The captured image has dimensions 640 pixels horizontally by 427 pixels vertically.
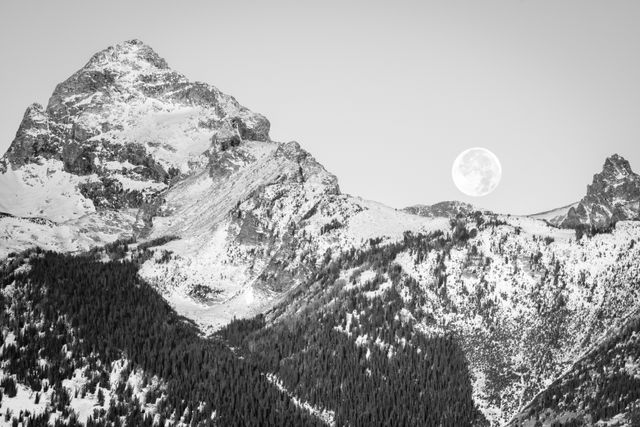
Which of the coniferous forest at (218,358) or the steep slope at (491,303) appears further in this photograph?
the steep slope at (491,303)

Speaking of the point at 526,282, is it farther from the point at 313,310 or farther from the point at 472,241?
the point at 313,310

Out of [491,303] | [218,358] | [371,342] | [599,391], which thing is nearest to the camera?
[599,391]

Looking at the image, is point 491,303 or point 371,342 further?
point 491,303

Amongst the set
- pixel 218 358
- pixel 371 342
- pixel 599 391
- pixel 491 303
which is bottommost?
pixel 218 358

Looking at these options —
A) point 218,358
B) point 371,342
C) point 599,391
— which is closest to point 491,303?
point 371,342

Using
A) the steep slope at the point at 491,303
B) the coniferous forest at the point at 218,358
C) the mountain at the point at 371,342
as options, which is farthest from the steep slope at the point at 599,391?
the coniferous forest at the point at 218,358

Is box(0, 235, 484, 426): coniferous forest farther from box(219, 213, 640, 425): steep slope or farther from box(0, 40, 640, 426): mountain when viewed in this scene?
box(219, 213, 640, 425): steep slope

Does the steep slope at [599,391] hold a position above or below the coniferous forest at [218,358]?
above

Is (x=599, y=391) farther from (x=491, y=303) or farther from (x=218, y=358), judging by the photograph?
(x=218, y=358)

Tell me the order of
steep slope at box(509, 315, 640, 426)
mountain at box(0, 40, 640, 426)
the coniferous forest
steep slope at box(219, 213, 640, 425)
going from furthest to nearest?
steep slope at box(219, 213, 640, 425), mountain at box(0, 40, 640, 426), the coniferous forest, steep slope at box(509, 315, 640, 426)

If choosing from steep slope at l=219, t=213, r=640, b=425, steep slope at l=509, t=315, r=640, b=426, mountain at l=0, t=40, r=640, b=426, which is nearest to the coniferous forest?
mountain at l=0, t=40, r=640, b=426

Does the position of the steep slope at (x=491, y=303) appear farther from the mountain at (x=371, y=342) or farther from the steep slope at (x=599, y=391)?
the steep slope at (x=599, y=391)

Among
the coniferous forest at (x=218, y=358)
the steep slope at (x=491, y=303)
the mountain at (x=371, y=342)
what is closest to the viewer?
the coniferous forest at (x=218, y=358)

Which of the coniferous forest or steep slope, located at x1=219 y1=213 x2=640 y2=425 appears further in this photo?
steep slope, located at x1=219 y1=213 x2=640 y2=425
